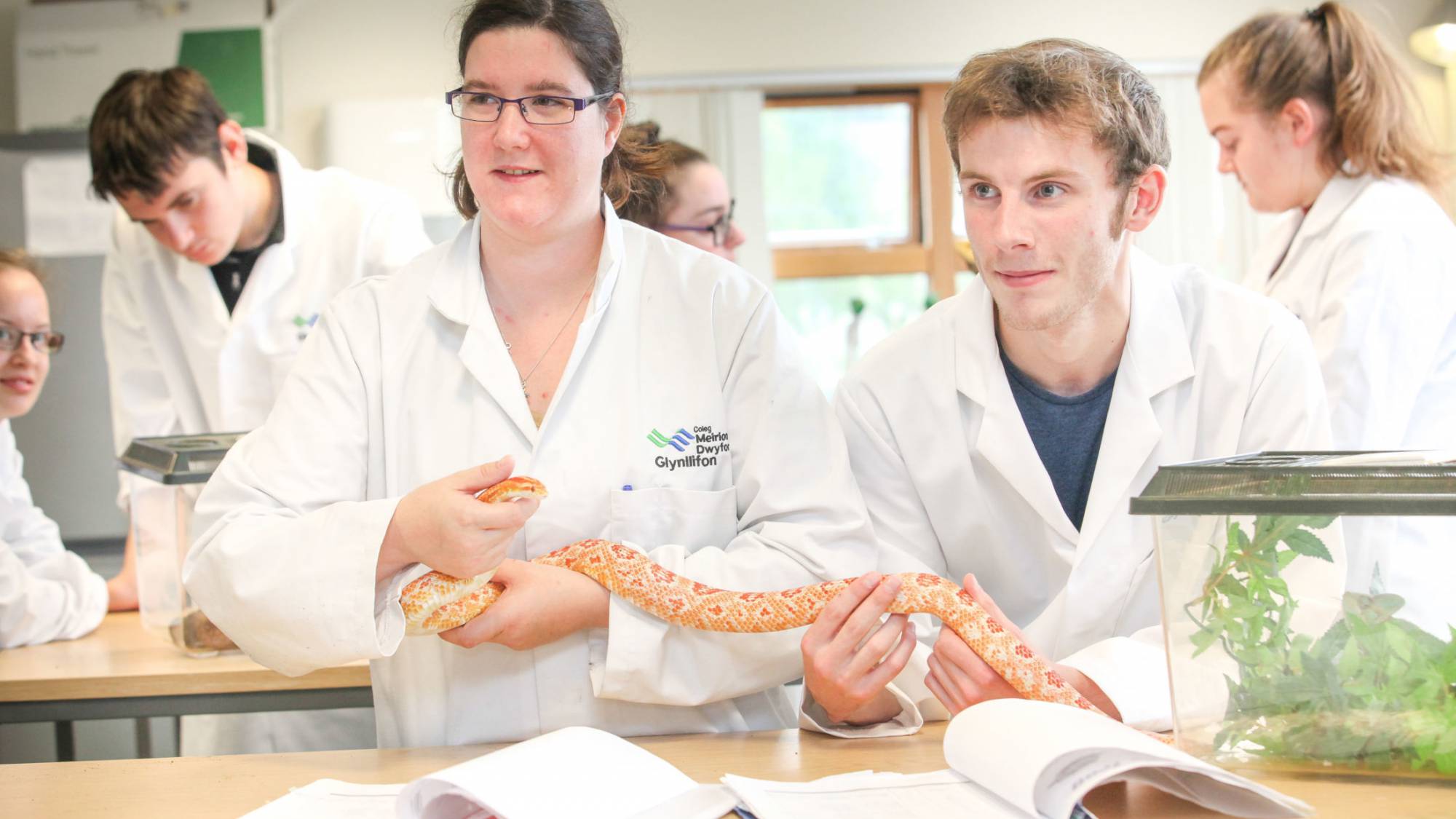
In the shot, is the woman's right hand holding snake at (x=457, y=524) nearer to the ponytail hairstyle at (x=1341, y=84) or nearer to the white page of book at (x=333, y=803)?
the white page of book at (x=333, y=803)

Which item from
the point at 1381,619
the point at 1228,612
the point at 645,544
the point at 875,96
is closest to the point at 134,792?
the point at 645,544

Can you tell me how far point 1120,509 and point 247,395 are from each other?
212cm

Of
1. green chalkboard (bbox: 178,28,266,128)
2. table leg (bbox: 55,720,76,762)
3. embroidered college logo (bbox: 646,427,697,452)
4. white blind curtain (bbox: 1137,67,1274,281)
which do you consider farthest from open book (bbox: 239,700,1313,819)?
white blind curtain (bbox: 1137,67,1274,281)

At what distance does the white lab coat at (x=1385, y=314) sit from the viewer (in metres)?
2.54

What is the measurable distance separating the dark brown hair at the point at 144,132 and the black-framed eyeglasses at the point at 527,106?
4.32 ft

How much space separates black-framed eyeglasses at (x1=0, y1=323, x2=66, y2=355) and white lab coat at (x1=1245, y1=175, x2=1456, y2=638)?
268cm

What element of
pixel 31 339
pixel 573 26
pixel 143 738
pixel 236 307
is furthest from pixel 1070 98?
pixel 143 738

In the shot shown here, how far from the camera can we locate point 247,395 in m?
3.06

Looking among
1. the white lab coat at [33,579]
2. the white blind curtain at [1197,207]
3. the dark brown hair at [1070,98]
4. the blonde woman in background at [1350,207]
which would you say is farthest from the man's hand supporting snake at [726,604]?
the white blind curtain at [1197,207]

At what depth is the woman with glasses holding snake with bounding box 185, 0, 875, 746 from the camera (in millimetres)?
1682

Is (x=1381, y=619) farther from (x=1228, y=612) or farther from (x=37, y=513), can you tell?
(x=37, y=513)

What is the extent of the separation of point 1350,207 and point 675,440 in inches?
72.8

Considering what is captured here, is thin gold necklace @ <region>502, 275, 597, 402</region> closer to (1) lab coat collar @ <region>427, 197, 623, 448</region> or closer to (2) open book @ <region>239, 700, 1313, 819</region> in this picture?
(1) lab coat collar @ <region>427, 197, 623, 448</region>

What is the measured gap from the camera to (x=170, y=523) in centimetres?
267
